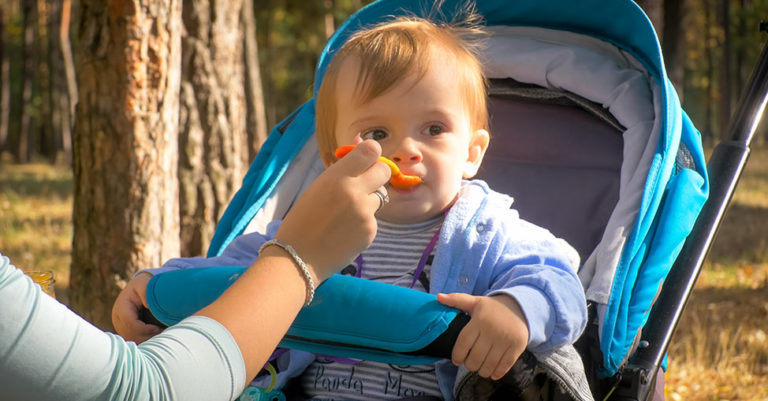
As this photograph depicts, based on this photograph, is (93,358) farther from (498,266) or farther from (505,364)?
(498,266)

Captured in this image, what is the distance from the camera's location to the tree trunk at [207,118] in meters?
4.51

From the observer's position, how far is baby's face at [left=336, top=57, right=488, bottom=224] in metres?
2.14

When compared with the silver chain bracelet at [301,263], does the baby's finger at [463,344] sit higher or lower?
lower

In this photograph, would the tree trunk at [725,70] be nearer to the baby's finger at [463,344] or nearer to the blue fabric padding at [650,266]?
the blue fabric padding at [650,266]

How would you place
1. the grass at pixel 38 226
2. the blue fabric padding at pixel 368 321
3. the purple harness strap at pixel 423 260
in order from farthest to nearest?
the grass at pixel 38 226 < the purple harness strap at pixel 423 260 < the blue fabric padding at pixel 368 321

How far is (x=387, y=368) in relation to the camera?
2018 mm

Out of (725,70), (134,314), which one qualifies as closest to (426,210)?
(134,314)

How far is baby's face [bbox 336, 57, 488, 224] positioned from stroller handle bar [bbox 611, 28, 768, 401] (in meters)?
0.68

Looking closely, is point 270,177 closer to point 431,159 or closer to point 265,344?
point 431,159

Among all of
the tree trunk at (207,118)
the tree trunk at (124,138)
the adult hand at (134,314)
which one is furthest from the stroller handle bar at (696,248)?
the tree trunk at (207,118)

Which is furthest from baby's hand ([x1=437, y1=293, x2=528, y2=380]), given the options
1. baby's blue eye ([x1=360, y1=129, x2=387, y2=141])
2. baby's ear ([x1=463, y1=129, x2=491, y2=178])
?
baby's ear ([x1=463, y1=129, x2=491, y2=178])

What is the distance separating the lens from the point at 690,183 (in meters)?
2.23

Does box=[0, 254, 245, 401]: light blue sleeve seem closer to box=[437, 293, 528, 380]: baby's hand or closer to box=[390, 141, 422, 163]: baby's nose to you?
box=[437, 293, 528, 380]: baby's hand

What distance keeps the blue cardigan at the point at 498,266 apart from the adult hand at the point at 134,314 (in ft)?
0.26
